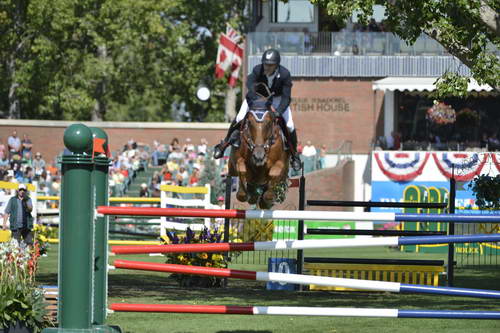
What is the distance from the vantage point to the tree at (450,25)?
14.1m

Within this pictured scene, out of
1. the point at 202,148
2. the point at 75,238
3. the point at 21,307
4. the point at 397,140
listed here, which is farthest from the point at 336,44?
the point at 75,238

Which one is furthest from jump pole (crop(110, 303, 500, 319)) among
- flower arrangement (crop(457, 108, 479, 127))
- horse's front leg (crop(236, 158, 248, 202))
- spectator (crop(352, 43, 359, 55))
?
spectator (crop(352, 43, 359, 55))

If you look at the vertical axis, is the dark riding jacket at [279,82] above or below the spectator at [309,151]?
above

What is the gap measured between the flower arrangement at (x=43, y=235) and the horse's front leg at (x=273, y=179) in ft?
29.1

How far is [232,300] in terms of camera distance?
547 inches

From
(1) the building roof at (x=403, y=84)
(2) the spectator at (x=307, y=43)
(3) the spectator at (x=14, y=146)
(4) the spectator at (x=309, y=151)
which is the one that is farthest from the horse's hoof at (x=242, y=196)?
(2) the spectator at (x=307, y=43)

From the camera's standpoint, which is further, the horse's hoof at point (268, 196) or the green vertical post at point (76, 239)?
the horse's hoof at point (268, 196)

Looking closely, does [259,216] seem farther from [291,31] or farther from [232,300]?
[291,31]

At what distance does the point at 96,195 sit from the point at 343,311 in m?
2.20

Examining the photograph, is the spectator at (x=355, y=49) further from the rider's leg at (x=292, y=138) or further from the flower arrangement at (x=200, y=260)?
the rider's leg at (x=292, y=138)

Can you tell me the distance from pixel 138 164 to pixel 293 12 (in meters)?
10.5

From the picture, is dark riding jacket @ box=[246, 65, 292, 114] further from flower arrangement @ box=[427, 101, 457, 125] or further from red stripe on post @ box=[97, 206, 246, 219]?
flower arrangement @ box=[427, 101, 457, 125]

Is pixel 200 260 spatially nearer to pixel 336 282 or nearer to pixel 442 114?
pixel 336 282

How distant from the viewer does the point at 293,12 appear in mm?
43969
